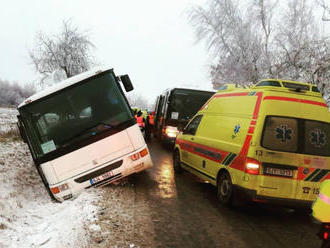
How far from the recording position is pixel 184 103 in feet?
41.1

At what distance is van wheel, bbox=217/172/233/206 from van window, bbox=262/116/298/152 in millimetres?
1137

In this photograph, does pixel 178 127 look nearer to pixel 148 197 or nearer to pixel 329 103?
pixel 148 197

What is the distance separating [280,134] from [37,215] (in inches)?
197

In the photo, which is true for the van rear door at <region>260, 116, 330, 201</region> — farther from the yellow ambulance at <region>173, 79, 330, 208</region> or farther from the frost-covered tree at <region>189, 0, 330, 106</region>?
the frost-covered tree at <region>189, 0, 330, 106</region>

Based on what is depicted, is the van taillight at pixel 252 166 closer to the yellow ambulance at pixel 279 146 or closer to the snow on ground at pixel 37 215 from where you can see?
the yellow ambulance at pixel 279 146

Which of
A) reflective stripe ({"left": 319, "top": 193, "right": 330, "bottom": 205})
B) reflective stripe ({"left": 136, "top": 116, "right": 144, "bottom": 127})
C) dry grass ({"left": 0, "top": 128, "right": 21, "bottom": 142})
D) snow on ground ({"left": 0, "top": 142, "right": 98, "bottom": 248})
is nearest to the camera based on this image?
reflective stripe ({"left": 319, "top": 193, "right": 330, "bottom": 205})

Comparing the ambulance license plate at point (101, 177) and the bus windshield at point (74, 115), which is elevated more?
the bus windshield at point (74, 115)

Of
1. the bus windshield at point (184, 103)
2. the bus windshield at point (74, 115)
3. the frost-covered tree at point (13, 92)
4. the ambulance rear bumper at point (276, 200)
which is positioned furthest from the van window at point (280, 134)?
the frost-covered tree at point (13, 92)

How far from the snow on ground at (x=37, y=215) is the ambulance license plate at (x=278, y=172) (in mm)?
2973

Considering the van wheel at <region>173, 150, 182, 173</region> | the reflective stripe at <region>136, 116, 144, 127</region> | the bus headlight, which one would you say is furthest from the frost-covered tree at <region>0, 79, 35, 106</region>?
the bus headlight

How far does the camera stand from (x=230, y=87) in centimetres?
700

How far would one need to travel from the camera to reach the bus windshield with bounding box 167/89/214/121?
12.5 metres

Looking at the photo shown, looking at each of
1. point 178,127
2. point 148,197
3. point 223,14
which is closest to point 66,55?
point 223,14

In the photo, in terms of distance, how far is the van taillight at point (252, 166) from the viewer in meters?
5.07
